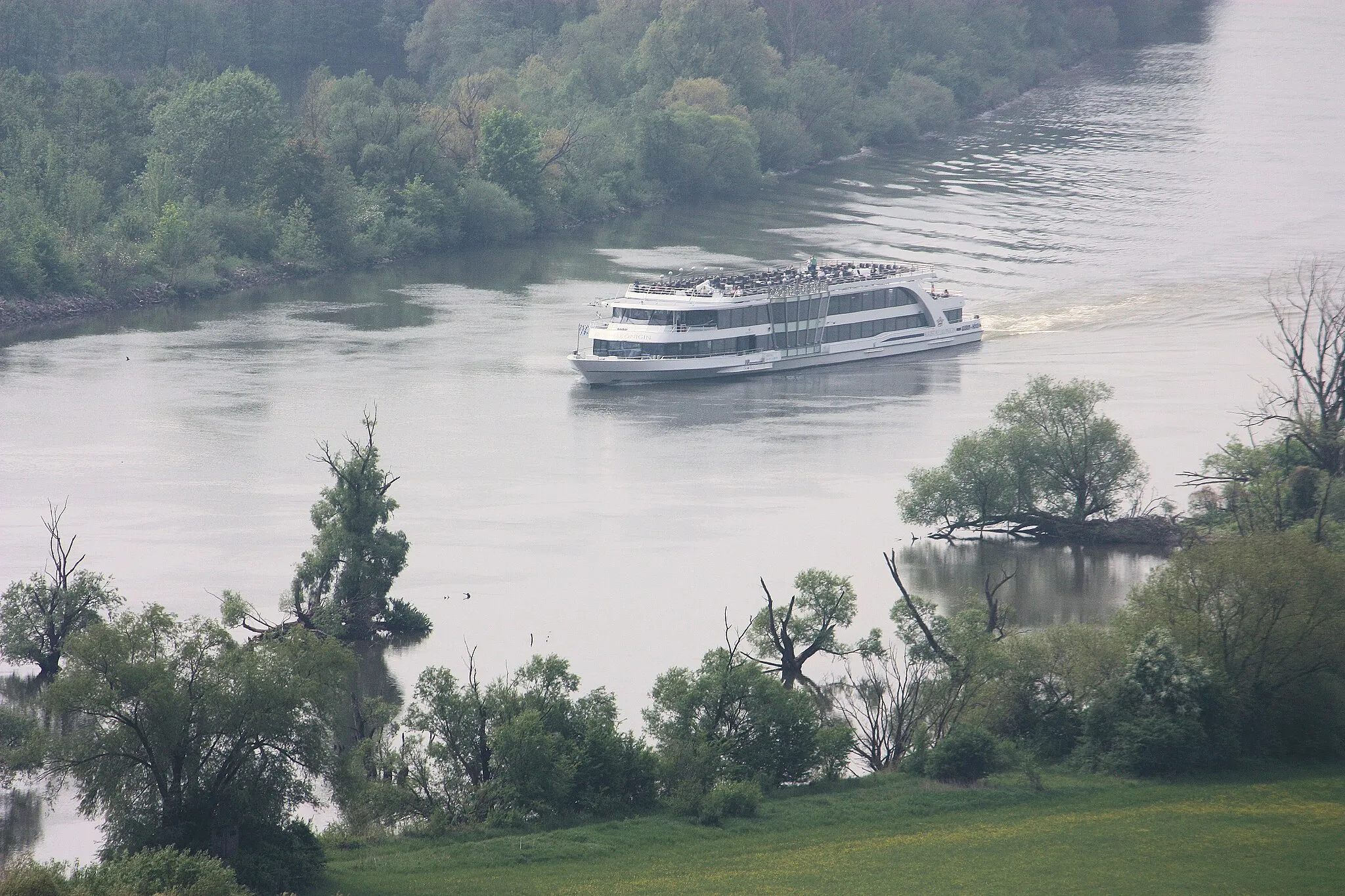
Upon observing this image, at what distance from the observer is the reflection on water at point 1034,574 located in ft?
132

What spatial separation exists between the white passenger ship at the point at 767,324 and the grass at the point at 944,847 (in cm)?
3389

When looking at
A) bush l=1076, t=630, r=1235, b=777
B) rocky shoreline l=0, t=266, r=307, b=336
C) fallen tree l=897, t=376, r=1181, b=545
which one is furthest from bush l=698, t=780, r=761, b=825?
rocky shoreline l=0, t=266, r=307, b=336

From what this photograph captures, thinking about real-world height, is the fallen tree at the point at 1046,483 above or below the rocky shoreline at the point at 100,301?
below

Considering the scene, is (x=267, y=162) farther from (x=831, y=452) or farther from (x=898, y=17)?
(x=898, y=17)

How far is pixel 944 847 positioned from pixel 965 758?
2728mm

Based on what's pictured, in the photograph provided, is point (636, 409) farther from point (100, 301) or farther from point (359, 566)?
point (100, 301)

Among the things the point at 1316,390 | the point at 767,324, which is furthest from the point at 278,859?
the point at 767,324

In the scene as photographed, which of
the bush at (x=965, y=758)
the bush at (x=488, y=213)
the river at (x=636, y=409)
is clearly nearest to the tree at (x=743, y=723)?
the bush at (x=965, y=758)

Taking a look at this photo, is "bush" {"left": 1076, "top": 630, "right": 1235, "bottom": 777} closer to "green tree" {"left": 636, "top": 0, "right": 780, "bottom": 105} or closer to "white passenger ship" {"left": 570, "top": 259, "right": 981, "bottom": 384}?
"white passenger ship" {"left": 570, "top": 259, "right": 981, "bottom": 384}

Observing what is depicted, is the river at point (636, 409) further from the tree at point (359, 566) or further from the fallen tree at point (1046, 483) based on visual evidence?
the tree at point (359, 566)

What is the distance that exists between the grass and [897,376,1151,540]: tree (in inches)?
644

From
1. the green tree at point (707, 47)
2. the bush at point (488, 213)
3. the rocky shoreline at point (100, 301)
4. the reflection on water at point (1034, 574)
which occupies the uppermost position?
the green tree at point (707, 47)

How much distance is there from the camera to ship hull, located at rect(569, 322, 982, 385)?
200 feet

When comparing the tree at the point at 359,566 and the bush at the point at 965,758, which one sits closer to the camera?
the bush at the point at 965,758
